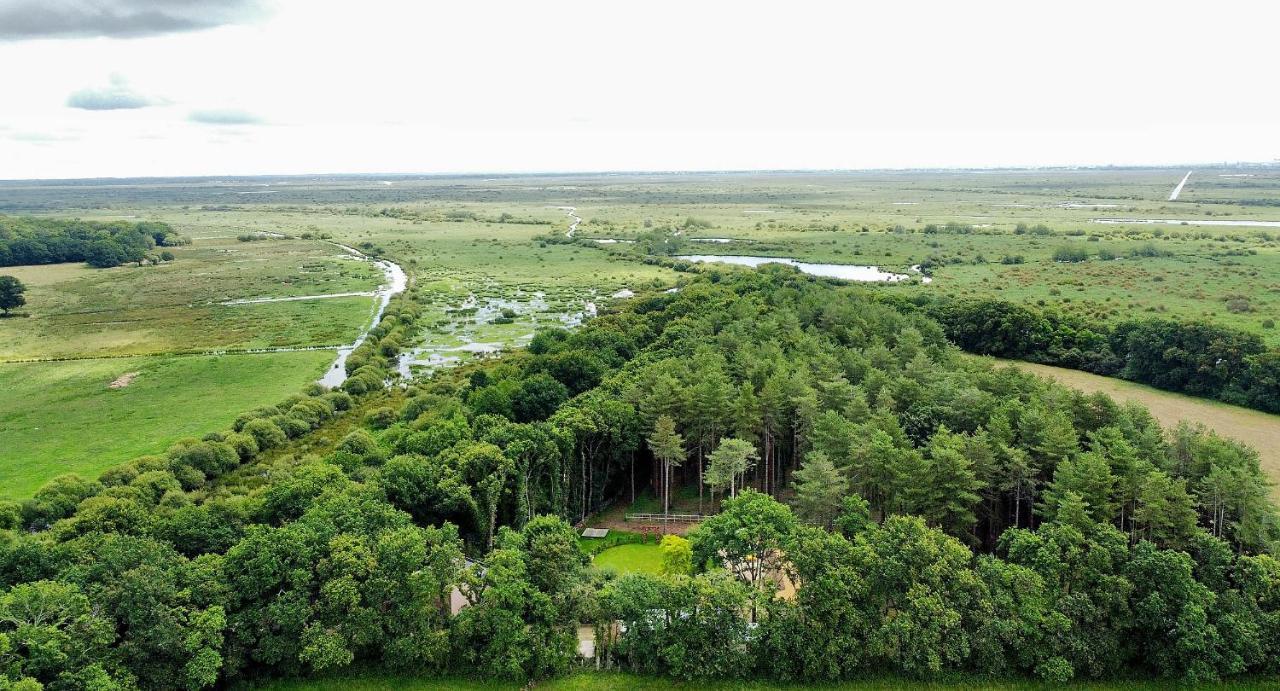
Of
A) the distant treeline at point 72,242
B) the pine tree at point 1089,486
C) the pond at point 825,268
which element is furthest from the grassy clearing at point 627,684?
the distant treeline at point 72,242

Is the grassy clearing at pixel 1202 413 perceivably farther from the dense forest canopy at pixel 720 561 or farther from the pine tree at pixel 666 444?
the pine tree at pixel 666 444

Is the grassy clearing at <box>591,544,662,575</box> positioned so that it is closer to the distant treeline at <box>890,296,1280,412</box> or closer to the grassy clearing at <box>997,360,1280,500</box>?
the grassy clearing at <box>997,360,1280,500</box>

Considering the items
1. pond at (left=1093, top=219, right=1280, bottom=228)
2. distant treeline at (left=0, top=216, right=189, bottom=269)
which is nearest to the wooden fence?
distant treeline at (left=0, top=216, right=189, bottom=269)

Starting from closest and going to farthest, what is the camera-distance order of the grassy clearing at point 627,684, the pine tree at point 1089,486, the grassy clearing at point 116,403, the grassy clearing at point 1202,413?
the grassy clearing at point 627,684, the pine tree at point 1089,486, the grassy clearing at point 1202,413, the grassy clearing at point 116,403

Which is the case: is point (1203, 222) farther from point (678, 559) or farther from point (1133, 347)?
point (678, 559)

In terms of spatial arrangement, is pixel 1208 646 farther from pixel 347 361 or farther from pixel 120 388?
pixel 120 388
